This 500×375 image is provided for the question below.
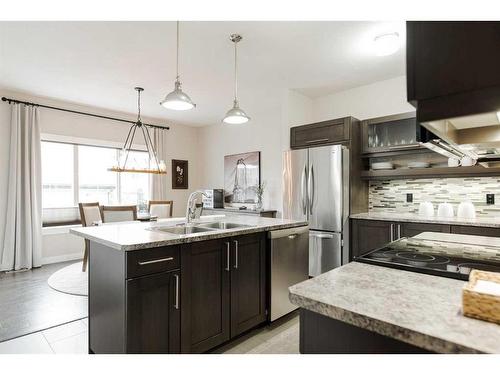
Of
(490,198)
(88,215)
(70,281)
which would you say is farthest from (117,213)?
(490,198)

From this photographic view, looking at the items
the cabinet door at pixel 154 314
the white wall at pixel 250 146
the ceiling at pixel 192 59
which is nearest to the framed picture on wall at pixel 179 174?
the white wall at pixel 250 146

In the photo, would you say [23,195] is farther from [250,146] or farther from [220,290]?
[220,290]

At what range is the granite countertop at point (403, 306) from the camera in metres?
0.67

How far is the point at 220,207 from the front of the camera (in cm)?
554

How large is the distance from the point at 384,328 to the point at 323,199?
295 cm

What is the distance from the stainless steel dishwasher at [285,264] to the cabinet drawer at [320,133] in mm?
1454

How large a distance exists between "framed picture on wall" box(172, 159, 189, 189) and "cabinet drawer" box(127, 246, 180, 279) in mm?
4463

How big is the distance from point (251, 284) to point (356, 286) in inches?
58.1
